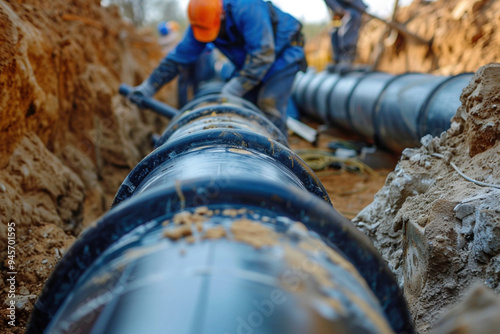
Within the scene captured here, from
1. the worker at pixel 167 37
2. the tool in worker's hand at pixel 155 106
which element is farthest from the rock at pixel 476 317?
the worker at pixel 167 37

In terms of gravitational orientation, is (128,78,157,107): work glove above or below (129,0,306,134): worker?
below

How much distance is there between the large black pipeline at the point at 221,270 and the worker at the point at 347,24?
6.94 meters

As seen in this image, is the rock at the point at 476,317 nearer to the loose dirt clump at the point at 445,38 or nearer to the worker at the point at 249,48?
the worker at the point at 249,48

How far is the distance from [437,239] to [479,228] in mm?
152

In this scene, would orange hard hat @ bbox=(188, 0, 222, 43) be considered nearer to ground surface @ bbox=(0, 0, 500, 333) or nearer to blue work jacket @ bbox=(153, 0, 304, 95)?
blue work jacket @ bbox=(153, 0, 304, 95)

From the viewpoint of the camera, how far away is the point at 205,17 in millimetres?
3596

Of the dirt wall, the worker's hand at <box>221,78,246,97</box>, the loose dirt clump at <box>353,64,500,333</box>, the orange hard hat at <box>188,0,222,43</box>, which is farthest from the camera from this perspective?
the worker's hand at <box>221,78,246,97</box>

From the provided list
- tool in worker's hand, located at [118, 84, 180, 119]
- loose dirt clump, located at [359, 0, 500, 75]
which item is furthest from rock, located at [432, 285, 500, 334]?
loose dirt clump, located at [359, 0, 500, 75]

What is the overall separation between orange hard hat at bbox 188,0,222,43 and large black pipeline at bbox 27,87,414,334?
101 inches

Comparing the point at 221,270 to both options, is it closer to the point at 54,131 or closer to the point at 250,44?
the point at 54,131

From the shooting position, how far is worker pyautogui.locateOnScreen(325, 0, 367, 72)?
25.8 ft

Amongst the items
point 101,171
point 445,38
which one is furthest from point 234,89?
point 445,38

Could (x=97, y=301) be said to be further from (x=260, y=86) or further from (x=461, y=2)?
(x=461, y=2)

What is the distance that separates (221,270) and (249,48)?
316 cm
